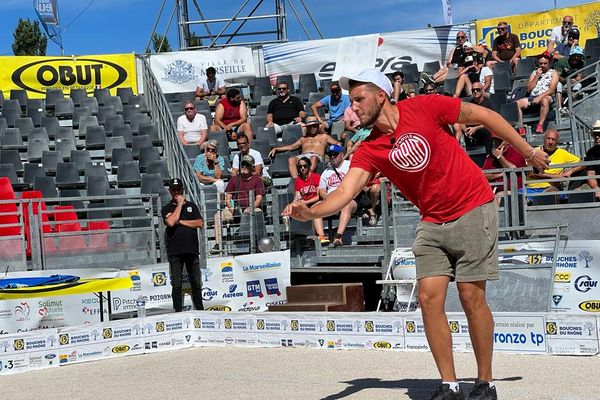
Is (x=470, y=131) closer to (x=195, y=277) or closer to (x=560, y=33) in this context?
(x=560, y=33)

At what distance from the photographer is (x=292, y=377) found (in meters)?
7.48

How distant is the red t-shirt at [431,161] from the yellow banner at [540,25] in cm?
1421

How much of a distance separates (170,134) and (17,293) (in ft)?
24.2

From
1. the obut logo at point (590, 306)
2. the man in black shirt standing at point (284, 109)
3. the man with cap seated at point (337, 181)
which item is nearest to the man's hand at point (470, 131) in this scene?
the man with cap seated at point (337, 181)

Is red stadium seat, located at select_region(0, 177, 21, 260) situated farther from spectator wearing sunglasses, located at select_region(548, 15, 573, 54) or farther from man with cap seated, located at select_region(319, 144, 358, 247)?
spectator wearing sunglasses, located at select_region(548, 15, 573, 54)

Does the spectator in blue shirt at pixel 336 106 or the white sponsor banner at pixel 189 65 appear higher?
the white sponsor banner at pixel 189 65

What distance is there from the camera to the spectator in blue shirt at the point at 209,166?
15.5 metres

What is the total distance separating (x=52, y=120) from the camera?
18.6m

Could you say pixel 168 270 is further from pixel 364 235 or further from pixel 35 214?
pixel 364 235

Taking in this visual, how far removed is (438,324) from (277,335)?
452cm

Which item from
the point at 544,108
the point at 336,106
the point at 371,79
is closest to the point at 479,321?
the point at 371,79

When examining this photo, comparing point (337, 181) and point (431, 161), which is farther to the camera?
point (337, 181)

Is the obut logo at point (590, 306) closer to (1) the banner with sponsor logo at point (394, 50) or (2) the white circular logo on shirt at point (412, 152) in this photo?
(2) the white circular logo on shirt at point (412, 152)

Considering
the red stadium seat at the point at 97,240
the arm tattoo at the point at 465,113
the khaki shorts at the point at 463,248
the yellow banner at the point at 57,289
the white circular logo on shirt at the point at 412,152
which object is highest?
the arm tattoo at the point at 465,113
